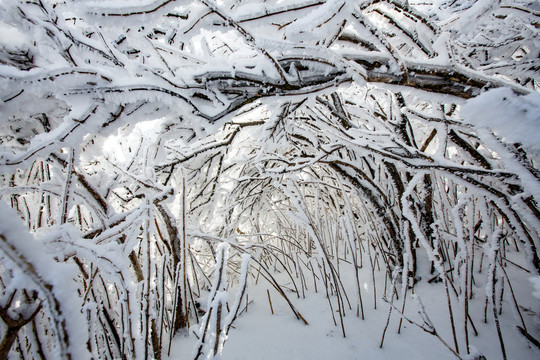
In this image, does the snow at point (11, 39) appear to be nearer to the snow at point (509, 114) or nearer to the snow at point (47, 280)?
the snow at point (47, 280)

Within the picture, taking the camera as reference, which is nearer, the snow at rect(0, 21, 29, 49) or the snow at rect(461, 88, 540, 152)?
the snow at rect(461, 88, 540, 152)

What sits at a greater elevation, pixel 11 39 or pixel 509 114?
pixel 11 39

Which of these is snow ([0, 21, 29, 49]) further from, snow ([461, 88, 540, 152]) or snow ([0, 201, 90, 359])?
snow ([461, 88, 540, 152])

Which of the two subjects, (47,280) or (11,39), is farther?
(11,39)

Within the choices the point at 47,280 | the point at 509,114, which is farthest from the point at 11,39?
the point at 509,114

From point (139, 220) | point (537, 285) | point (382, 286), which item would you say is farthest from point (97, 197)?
point (382, 286)

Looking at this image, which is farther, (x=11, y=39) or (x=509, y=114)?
(x=11, y=39)

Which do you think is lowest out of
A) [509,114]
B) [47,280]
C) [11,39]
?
[47,280]

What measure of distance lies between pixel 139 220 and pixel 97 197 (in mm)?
352

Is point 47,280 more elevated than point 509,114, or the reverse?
point 509,114

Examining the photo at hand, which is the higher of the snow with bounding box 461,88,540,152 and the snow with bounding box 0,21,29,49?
the snow with bounding box 0,21,29,49

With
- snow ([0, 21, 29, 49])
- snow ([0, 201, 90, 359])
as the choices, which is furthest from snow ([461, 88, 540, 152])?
snow ([0, 21, 29, 49])

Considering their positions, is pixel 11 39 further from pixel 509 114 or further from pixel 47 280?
pixel 509 114

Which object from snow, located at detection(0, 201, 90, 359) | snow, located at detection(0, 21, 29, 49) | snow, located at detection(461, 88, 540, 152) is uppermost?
snow, located at detection(0, 21, 29, 49)
